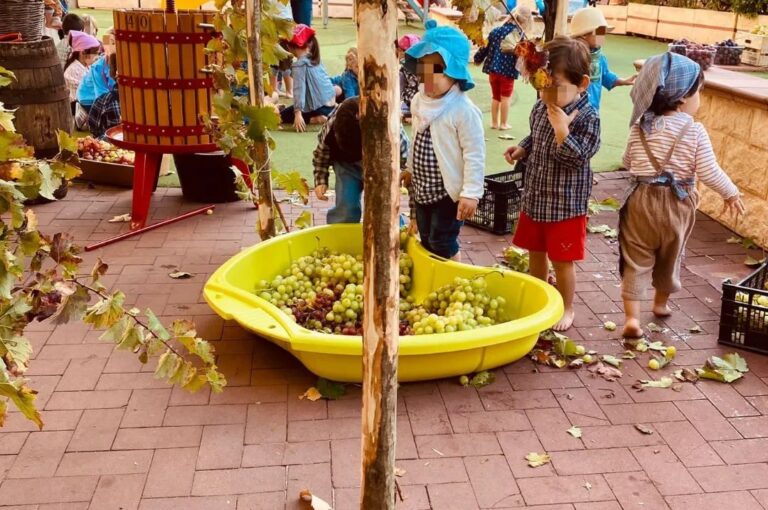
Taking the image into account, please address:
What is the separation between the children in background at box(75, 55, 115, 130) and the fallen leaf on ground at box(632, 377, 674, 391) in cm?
675

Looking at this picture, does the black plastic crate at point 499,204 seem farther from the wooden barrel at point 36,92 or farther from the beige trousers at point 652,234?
the wooden barrel at point 36,92

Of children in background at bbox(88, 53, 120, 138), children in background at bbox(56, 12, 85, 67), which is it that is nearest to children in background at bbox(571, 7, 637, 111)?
children in background at bbox(88, 53, 120, 138)

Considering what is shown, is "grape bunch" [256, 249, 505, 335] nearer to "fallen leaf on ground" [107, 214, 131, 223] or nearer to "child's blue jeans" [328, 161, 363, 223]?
"child's blue jeans" [328, 161, 363, 223]

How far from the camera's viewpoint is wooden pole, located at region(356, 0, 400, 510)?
6.88 feet

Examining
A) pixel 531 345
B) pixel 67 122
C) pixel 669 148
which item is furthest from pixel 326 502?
pixel 67 122

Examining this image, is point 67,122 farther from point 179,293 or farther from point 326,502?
point 326,502

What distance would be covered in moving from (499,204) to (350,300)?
2261 millimetres

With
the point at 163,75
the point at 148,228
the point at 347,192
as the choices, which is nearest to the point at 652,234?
the point at 347,192

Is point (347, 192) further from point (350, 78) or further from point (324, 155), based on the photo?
point (350, 78)

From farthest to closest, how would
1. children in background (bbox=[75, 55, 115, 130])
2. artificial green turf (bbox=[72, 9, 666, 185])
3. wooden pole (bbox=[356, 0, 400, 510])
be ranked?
children in background (bbox=[75, 55, 115, 130]) → artificial green turf (bbox=[72, 9, 666, 185]) → wooden pole (bbox=[356, 0, 400, 510])

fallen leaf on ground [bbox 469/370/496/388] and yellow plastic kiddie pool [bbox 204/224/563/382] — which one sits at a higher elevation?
yellow plastic kiddie pool [bbox 204/224/563/382]

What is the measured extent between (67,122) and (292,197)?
2122mm

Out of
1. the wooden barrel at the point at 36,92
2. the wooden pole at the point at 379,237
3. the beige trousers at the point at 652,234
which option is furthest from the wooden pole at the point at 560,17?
the wooden barrel at the point at 36,92

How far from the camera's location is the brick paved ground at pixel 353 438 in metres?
3.14
